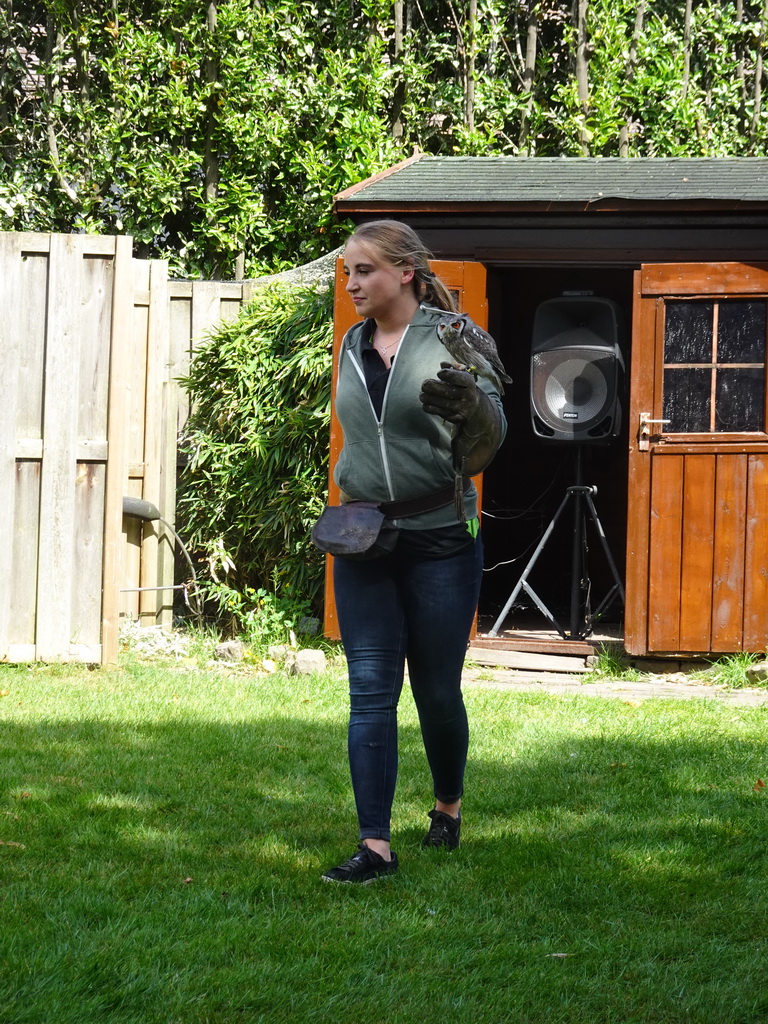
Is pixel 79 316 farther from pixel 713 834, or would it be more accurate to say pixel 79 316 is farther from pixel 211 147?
pixel 211 147

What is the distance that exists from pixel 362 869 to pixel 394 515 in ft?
3.15

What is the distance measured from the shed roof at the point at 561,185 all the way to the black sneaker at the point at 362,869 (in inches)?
187

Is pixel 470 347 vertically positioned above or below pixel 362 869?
above

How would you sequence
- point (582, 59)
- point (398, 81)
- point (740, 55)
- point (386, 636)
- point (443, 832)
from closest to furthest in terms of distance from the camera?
point (386, 636) → point (443, 832) → point (398, 81) → point (582, 59) → point (740, 55)

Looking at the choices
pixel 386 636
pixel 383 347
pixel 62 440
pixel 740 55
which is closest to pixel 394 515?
pixel 386 636

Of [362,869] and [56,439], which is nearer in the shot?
[362,869]

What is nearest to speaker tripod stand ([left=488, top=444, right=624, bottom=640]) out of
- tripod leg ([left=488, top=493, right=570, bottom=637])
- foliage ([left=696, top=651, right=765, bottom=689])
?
tripod leg ([left=488, top=493, right=570, bottom=637])

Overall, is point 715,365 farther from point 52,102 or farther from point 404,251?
point 52,102

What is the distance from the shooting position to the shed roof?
7.06m

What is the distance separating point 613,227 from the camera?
7.43 m

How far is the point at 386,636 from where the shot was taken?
335 cm

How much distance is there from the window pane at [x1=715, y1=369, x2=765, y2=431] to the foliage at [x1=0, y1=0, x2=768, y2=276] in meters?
5.00

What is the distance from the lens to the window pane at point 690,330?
706cm

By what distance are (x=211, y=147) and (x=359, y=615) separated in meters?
9.60
